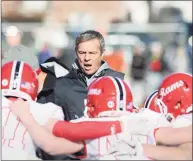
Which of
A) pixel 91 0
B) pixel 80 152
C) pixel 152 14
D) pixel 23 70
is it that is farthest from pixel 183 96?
pixel 91 0

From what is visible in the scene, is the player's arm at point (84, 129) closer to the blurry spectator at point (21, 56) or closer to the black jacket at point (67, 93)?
the black jacket at point (67, 93)

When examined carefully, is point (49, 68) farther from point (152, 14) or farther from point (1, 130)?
point (152, 14)

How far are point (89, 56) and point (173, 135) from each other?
1.66m

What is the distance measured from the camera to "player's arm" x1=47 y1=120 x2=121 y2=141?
3.84 metres

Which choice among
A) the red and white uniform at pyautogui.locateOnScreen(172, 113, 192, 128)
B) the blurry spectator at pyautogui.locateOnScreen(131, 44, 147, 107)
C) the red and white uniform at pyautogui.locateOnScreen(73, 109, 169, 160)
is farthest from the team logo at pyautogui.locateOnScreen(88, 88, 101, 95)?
the blurry spectator at pyautogui.locateOnScreen(131, 44, 147, 107)

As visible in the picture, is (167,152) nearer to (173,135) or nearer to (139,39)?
(173,135)

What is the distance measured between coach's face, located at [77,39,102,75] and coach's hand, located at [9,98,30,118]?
4.11 feet

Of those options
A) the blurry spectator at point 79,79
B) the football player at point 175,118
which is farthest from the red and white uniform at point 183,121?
the blurry spectator at point 79,79

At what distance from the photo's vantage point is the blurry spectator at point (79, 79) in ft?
15.5

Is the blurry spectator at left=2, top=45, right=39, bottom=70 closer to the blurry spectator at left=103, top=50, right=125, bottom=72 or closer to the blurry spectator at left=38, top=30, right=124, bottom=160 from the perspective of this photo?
the blurry spectator at left=38, top=30, right=124, bottom=160

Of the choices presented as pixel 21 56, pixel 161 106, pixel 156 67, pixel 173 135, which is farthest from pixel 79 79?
pixel 156 67

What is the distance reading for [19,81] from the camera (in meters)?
4.29

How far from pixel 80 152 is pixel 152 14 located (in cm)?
1716

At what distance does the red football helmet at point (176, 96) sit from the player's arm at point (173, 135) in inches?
8.2
